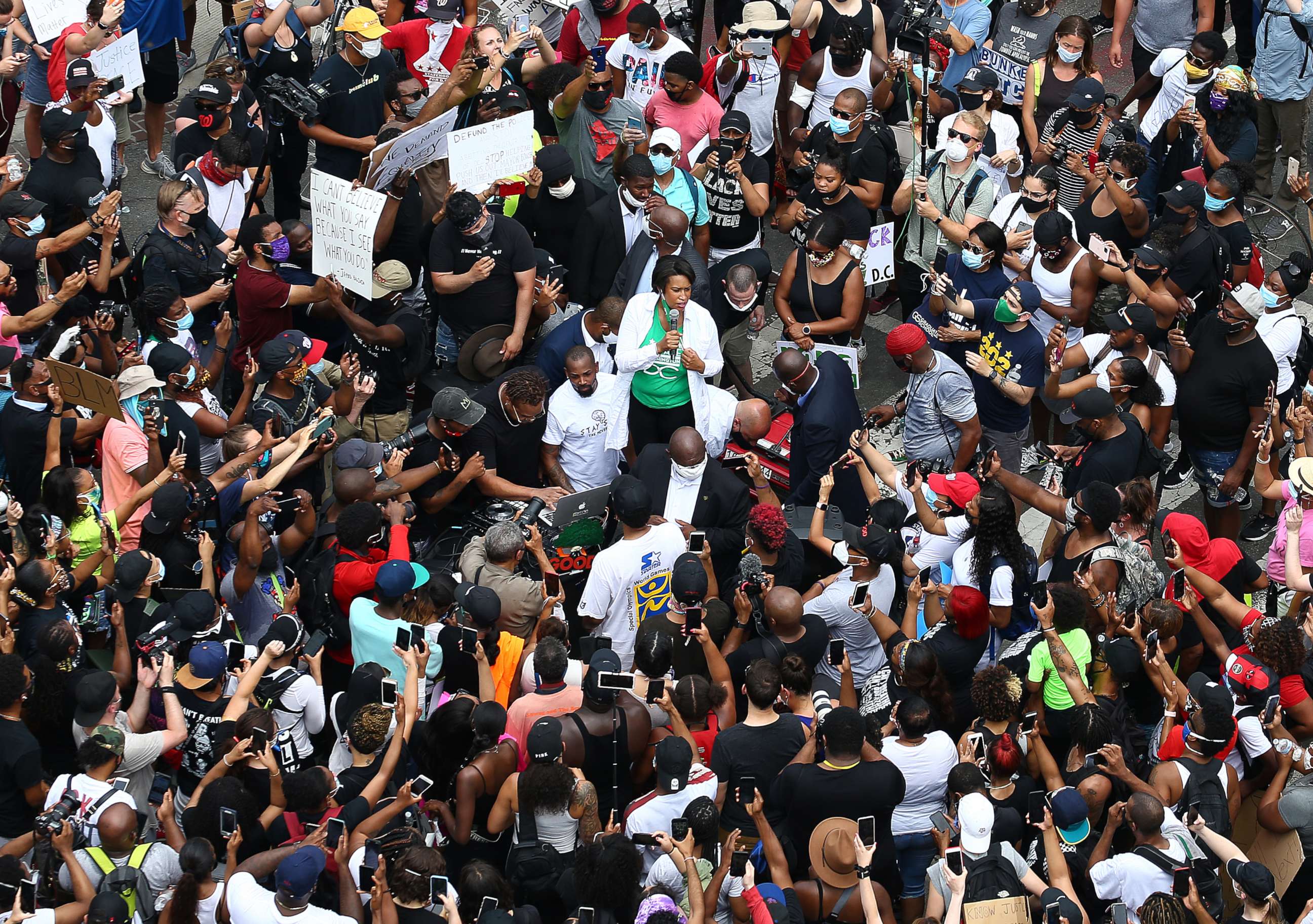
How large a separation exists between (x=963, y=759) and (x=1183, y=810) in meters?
1.04

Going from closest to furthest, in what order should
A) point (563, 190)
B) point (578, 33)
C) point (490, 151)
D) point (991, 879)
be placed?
1. point (991, 879)
2. point (490, 151)
3. point (563, 190)
4. point (578, 33)

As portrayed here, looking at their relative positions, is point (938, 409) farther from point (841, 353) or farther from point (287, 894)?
point (287, 894)

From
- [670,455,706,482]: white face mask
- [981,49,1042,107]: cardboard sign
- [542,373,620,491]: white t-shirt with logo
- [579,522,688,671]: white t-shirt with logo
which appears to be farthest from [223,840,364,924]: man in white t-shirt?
[981,49,1042,107]: cardboard sign

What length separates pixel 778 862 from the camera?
7148mm

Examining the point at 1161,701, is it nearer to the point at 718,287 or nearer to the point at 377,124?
the point at 718,287

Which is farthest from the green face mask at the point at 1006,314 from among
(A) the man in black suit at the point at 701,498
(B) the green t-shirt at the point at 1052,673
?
(B) the green t-shirt at the point at 1052,673

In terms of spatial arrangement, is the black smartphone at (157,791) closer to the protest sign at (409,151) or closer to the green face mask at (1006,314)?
the protest sign at (409,151)

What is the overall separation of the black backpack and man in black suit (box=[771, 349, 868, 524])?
10.8ft

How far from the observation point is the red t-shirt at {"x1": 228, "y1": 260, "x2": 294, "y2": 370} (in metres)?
10.4

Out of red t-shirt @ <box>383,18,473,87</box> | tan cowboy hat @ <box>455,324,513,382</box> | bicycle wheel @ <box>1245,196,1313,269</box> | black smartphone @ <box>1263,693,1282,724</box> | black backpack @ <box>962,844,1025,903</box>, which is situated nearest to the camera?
black backpack @ <box>962,844,1025,903</box>

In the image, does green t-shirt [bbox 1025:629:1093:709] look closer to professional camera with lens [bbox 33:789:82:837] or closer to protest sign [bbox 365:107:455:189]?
professional camera with lens [bbox 33:789:82:837]

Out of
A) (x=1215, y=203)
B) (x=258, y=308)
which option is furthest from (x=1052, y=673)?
(x=258, y=308)

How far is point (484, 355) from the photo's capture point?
34.1 feet

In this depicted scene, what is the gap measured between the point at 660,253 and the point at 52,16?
5301mm
